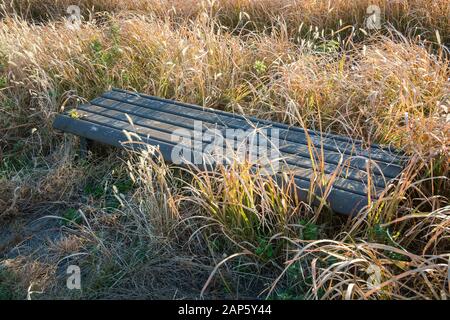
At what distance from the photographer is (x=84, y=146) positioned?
11.9 ft

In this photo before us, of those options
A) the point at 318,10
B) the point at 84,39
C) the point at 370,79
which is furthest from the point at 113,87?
the point at 318,10

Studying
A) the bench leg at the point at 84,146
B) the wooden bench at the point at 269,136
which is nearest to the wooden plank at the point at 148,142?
the wooden bench at the point at 269,136

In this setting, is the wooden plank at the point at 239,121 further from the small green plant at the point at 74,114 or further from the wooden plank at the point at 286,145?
the small green plant at the point at 74,114

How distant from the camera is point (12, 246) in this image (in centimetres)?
306

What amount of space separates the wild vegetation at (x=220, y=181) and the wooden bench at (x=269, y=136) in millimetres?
90

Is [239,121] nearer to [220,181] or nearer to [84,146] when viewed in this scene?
[220,181]

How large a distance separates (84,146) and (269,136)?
1232 millimetres

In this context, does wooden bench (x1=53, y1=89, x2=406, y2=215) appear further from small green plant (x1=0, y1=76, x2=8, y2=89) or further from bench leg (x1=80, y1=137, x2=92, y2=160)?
small green plant (x1=0, y1=76, x2=8, y2=89)

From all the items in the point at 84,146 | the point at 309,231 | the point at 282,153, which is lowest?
the point at 84,146

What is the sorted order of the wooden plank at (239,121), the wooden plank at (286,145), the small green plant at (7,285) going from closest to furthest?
the small green plant at (7,285) → the wooden plank at (286,145) → the wooden plank at (239,121)

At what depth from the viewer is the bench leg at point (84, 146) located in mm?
3609

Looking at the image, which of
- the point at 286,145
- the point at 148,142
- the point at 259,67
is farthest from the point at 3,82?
the point at 286,145

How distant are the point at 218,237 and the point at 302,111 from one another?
1.17 m

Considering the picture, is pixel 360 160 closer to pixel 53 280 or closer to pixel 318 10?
pixel 53 280
